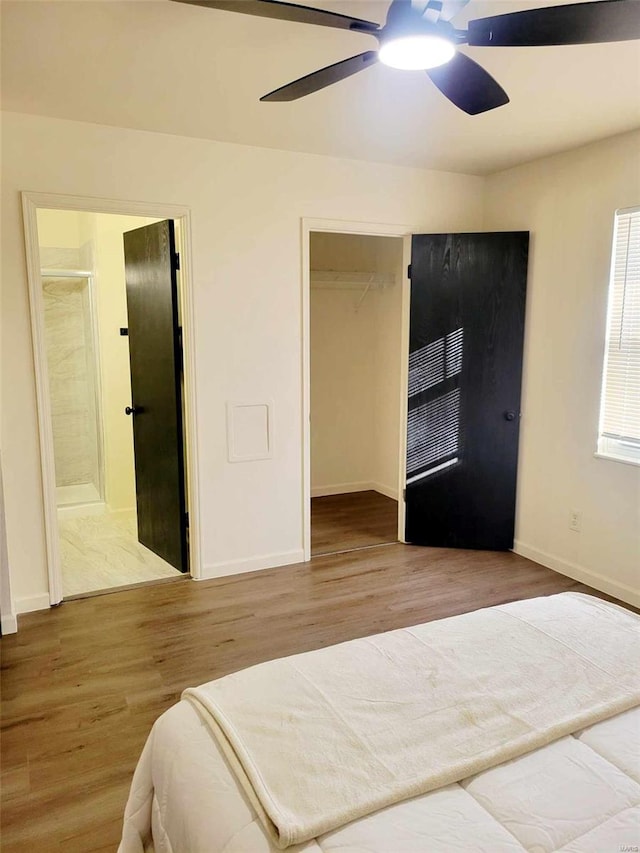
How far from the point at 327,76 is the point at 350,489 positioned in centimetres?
427

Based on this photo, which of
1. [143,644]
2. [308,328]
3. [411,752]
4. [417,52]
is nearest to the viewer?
[411,752]

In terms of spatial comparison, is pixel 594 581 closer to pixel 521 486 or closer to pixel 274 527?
pixel 521 486

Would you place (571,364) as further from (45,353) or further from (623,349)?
(45,353)

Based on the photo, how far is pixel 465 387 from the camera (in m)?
4.15

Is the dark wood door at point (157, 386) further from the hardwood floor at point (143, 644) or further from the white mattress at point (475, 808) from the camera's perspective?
the white mattress at point (475, 808)

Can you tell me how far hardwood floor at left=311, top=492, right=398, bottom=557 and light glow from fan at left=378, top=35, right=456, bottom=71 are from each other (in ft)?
10.2

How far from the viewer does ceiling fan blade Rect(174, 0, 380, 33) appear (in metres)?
1.54

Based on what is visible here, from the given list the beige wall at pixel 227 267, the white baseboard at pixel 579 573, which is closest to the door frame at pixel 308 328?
the beige wall at pixel 227 267

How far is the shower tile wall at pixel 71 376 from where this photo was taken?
203 inches

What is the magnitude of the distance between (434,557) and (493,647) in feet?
8.08

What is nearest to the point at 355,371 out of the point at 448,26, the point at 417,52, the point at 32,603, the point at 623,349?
the point at 623,349

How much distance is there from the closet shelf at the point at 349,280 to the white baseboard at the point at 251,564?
2533 mm

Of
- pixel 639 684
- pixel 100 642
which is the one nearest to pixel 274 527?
pixel 100 642

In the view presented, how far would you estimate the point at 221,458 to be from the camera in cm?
372
